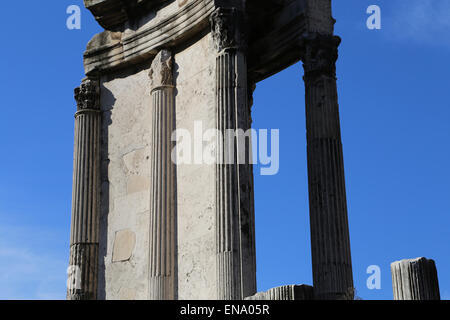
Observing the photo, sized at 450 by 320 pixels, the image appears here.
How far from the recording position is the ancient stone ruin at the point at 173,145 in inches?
688

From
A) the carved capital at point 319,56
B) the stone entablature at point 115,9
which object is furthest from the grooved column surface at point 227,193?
the stone entablature at point 115,9

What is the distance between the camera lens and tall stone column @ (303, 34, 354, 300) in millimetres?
17594

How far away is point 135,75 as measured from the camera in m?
22.0

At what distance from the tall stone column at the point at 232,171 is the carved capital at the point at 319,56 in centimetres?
189

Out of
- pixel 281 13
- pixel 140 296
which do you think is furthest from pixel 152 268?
pixel 281 13

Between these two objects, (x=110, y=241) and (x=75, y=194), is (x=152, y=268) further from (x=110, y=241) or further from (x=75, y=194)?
(x=75, y=194)

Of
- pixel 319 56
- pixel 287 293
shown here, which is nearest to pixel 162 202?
pixel 319 56

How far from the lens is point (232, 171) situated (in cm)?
1717

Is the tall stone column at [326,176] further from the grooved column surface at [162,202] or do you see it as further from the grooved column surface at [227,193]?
the grooved column surface at [162,202]

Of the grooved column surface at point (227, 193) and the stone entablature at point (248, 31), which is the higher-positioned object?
the stone entablature at point (248, 31)

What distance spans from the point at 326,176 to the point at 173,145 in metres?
4.14
